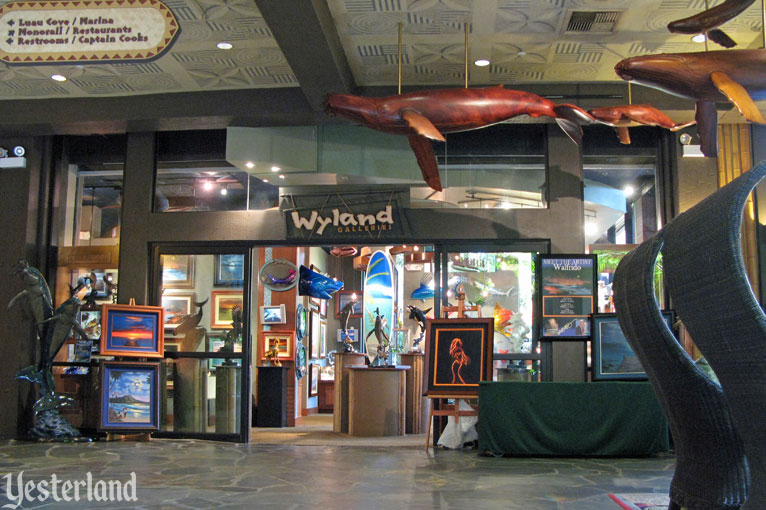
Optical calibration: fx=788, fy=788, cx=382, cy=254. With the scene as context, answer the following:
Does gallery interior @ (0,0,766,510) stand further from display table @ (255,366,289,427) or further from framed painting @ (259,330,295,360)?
framed painting @ (259,330,295,360)

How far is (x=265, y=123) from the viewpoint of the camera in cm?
839

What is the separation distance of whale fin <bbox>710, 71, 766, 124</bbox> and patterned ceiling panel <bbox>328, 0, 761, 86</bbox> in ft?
4.39

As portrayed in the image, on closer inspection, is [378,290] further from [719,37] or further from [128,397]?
[719,37]

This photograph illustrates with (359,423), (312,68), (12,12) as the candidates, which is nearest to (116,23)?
(12,12)

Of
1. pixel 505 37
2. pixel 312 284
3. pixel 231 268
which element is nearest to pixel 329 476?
pixel 231 268

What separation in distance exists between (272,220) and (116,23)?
4824 millimetres

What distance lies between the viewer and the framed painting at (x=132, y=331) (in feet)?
27.7

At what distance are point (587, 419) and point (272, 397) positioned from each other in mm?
5318

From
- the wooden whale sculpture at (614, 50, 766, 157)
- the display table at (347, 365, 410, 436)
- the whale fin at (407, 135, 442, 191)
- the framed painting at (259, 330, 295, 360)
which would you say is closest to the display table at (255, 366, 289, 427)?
the framed painting at (259, 330, 295, 360)

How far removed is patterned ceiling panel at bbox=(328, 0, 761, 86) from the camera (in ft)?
20.5

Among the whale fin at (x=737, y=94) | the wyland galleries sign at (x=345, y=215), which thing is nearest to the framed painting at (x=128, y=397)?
the wyland galleries sign at (x=345, y=215)

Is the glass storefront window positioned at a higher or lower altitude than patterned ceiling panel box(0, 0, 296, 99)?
lower

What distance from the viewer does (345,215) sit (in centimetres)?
876

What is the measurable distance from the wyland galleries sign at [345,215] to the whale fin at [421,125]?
2.90 metres
